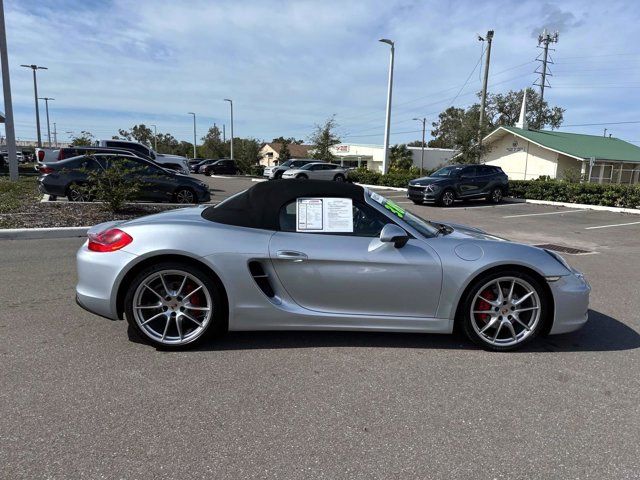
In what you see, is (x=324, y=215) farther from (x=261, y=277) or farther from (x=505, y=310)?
(x=505, y=310)

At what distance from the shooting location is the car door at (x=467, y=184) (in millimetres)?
17750

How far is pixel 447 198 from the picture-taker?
17531 mm

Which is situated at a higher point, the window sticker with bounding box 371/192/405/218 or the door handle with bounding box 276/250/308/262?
the window sticker with bounding box 371/192/405/218

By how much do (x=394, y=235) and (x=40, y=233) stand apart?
724 cm

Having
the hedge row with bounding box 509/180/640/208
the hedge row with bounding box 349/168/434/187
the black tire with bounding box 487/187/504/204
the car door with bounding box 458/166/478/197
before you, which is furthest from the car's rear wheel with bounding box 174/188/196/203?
the hedge row with bounding box 349/168/434/187

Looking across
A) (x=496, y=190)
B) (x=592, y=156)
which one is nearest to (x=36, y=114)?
(x=496, y=190)

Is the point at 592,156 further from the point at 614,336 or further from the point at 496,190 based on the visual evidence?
the point at 614,336

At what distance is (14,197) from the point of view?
13.0m

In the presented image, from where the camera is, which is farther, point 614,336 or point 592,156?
point 592,156

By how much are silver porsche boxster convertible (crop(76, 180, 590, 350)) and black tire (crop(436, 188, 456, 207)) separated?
1383 centimetres

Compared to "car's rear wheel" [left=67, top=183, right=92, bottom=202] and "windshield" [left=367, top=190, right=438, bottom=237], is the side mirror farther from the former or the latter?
"car's rear wheel" [left=67, top=183, right=92, bottom=202]

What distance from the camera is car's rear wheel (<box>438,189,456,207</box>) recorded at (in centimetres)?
1739

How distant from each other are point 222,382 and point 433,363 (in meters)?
1.59

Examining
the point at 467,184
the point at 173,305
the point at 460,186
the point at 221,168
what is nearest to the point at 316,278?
the point at 173,305
